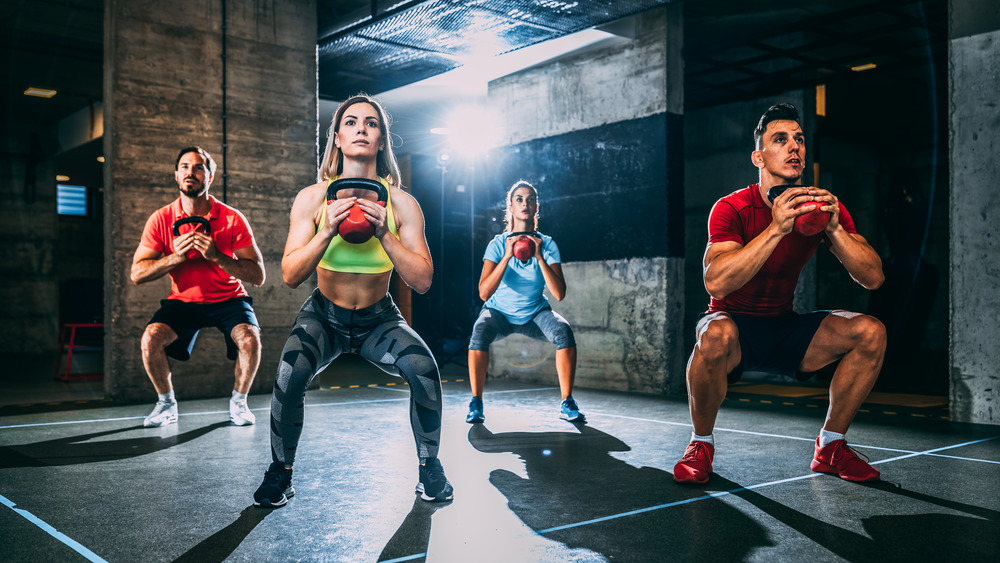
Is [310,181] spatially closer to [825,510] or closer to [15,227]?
[825,510]

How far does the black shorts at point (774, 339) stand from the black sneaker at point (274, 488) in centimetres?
194

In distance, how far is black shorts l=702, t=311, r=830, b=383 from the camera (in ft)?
10.8

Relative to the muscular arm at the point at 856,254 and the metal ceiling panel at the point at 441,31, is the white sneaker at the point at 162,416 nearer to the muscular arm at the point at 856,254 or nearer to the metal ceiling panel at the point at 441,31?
the metal ceiling panel at the point at 441,31

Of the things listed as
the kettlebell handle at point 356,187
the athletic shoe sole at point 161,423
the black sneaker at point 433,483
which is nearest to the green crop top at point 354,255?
the kettlebell handle at point 356,187

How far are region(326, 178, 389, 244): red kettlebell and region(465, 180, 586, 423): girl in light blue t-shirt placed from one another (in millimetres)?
2263

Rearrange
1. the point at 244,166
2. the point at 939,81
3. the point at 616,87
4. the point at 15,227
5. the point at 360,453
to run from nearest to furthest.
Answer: the point at 360,453 < the point at 244,166 < the point at 616,87 < the point at 939,81 < the point at 15,227

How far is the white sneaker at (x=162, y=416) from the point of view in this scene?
4812 millimetres

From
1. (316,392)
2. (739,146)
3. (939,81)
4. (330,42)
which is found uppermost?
(939,81)

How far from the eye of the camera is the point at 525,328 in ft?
17.0

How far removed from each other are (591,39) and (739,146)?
3121mm

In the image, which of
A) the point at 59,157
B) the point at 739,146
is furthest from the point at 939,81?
the point at 59,157

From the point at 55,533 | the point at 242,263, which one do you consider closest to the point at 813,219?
the point at 55,533

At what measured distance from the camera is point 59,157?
14.5m

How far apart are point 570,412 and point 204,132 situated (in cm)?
407
